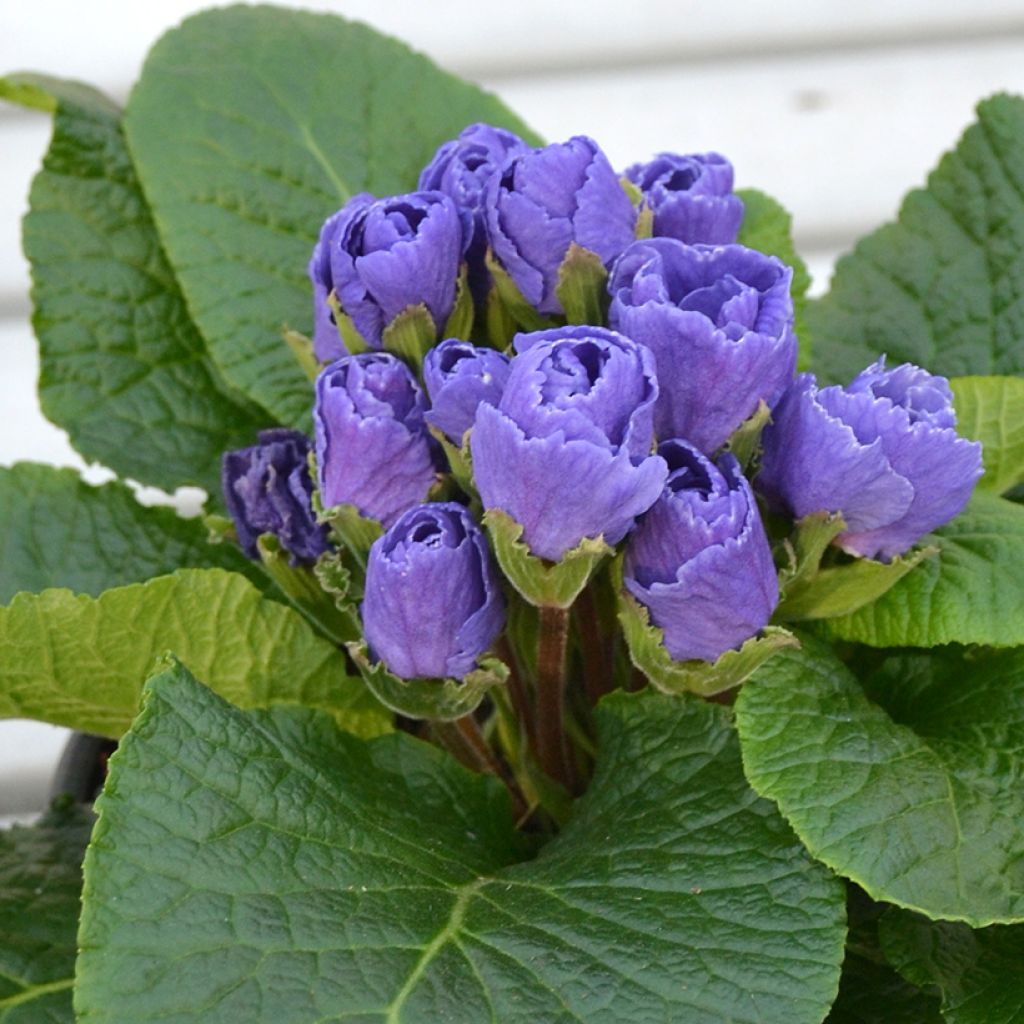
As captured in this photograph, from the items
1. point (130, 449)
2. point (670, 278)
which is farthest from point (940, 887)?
point (130, 449)

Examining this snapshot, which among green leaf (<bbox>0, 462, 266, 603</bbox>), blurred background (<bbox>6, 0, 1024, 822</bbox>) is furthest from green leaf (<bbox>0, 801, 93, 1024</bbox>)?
blurred background (<bbox>6, 0, 1024, 822</bbox>)

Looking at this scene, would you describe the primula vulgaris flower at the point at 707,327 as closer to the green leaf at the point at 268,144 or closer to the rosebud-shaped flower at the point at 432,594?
the rosebud-shaped flower at the point at 432,594

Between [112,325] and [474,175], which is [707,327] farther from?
[112,325]

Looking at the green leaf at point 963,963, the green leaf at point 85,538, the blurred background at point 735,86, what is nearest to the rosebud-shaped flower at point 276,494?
the green leaf at point 85,538

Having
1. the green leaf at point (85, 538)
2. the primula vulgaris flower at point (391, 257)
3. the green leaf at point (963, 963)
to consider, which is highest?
the primula vulgaris flower at point (391, 257)

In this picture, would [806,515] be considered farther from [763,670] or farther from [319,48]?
[319,48]
